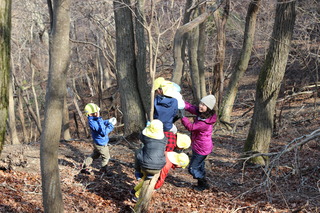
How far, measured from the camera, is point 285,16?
292 inches

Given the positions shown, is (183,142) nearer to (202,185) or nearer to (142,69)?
(202,185)

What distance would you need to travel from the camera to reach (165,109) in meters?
5.75

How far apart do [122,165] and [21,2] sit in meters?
12.4

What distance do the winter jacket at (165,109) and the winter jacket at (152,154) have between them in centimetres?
68

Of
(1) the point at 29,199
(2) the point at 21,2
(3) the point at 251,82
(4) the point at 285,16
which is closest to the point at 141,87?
(4) the point at 285,16

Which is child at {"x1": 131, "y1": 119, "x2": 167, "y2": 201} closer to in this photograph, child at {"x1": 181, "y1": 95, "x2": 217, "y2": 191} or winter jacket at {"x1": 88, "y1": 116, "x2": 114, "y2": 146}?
child at {"x1": 181, "y1": 95, "x2": 217, "y2": 191}

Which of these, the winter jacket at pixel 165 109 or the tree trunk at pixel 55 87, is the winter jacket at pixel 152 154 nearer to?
the winter jacket at pixel 165 109

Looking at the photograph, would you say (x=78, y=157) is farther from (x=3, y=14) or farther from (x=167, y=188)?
(x=3, y=14)

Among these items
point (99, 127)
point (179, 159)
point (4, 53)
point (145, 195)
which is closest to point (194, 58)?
point (99, 127)

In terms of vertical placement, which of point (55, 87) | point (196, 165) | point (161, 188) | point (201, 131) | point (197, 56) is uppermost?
point (197, 56)

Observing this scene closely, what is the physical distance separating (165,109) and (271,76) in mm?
3130

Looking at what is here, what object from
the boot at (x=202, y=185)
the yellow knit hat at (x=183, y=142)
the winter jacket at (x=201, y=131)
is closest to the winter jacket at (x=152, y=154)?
the yellow knit hat at (x=183, y=142)

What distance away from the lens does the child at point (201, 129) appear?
5852 millimetres

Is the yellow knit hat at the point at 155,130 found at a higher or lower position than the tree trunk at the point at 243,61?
lower
